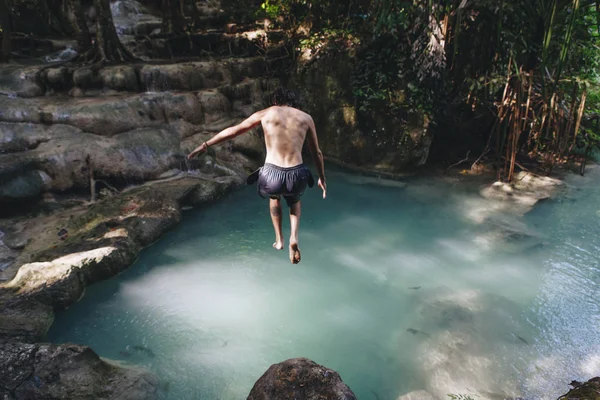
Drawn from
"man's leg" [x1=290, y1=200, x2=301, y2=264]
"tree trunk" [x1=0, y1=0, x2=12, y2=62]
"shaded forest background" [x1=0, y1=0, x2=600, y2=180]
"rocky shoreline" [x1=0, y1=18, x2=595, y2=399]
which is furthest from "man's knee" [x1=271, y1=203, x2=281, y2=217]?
"tree trunk" [x1=0, y1=0, x2=12, y2=62]

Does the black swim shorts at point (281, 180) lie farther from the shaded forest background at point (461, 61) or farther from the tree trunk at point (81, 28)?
the tree trunk at point (81, 28)

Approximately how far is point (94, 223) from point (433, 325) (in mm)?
4560

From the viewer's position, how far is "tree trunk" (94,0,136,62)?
8234mm

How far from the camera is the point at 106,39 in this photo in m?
8.53

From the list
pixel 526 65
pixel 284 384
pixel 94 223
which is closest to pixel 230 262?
pixel 94 223

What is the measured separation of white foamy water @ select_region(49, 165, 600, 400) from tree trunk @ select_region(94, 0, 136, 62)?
439 centimetres

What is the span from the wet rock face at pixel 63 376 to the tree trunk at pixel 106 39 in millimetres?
6915

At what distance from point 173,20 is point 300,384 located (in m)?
10.4

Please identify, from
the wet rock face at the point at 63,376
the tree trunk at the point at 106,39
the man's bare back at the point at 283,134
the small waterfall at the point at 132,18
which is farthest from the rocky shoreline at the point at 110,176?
the small waterfall at the point at 132,18

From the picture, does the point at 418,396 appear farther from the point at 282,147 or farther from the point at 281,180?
the point at 282,147

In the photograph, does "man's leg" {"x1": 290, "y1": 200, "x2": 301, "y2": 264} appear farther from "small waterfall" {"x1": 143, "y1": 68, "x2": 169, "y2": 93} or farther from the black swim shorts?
"small waterfall" {"x1": 143, "y1": 68, "x2": 169, "y2": 93}

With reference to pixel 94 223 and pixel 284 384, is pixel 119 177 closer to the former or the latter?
pixel 94 223

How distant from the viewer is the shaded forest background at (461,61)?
279 inches

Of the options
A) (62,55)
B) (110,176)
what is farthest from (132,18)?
(110,176)
